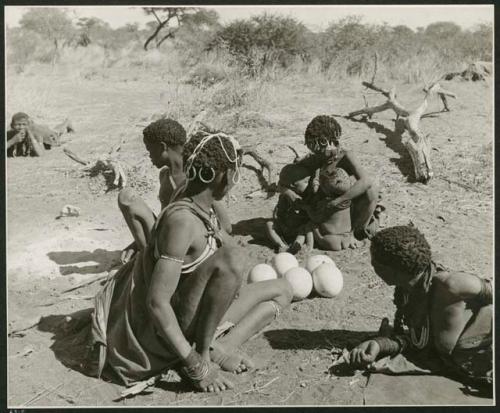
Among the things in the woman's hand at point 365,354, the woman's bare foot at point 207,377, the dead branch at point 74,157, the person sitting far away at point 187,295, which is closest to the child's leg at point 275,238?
the person sitting far away at point 187,295

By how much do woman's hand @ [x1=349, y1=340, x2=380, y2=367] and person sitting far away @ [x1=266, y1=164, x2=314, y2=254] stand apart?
2069 millimetres

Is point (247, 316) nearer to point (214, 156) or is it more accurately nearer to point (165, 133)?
point (214, 156)

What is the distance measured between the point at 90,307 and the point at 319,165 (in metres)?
2.41

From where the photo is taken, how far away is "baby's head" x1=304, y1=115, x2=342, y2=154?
558 centimetres

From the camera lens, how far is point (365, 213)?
5.80 metres


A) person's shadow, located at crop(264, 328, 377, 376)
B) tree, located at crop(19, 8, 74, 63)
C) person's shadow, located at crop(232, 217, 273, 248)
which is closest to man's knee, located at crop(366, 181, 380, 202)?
person's shadow, located at crop(232, 217, 273, 248)

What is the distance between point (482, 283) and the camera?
3480 mm

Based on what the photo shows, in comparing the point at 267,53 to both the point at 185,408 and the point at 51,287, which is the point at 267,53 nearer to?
the point at 51,287

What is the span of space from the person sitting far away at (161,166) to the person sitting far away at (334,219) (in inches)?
55.7

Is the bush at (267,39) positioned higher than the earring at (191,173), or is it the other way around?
the bush at (267,39)

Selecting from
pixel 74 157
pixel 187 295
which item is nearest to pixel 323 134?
pixel 187 295

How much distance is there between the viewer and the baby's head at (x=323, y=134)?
558cm

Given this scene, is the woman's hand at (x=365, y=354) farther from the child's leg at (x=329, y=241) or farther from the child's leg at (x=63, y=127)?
the child's leg at (x=63, y=127)

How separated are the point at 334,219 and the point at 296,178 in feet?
1.74
